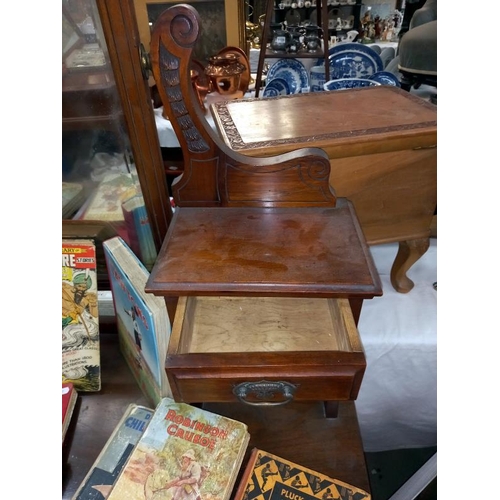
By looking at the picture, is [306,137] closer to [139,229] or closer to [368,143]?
[368,143]

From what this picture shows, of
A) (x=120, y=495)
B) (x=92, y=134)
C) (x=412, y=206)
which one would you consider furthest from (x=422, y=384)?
(x=92, y=134)

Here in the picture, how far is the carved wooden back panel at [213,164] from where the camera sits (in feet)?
1.85

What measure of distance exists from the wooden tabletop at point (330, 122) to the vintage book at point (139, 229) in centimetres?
21

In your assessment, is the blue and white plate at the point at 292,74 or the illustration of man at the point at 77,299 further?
the blue and white plate at the point at 292,74

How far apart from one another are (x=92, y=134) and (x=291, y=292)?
437 mm

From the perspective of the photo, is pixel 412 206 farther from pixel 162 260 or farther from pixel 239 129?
pixel 162 260

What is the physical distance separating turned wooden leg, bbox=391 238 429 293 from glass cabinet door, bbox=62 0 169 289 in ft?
1.84

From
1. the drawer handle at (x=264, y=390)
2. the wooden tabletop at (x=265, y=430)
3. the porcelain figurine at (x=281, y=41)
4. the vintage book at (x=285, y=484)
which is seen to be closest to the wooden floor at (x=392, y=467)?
the wooden tabletop at (x=265, y=430)

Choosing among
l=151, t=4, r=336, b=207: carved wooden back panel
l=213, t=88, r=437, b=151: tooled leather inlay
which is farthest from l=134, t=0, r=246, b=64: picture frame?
l=151, t=4, r=336, b=207: carved wooden back panel

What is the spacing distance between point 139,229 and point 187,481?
45cm

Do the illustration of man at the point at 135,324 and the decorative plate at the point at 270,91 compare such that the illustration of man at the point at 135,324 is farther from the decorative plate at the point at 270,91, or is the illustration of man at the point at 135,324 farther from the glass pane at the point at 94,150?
the decorative plate at the point at 270,91

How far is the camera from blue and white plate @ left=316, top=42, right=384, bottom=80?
1.58m

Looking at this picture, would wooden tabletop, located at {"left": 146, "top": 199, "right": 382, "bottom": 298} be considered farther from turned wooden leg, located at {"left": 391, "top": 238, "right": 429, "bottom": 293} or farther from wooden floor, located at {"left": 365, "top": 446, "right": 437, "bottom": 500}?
wooden floor, located at {"left": 365, "top": 446, "right": 437, "bottom": 500}

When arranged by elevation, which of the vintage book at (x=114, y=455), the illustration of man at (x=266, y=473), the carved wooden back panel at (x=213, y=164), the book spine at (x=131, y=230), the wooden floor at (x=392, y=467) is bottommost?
the wooden floor at (x=392, y=467)
